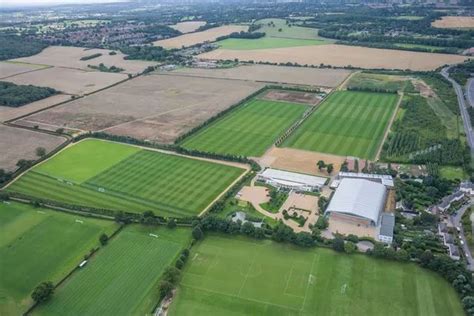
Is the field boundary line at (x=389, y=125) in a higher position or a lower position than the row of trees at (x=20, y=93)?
higher

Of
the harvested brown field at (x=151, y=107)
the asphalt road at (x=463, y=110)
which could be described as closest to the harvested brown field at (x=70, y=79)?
the harvested brown field at (x=151, y=107)

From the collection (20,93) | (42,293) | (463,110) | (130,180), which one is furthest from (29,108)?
(463,110)

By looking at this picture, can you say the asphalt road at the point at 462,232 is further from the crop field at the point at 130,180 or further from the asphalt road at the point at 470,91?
the asphalt road at the point at 470,91

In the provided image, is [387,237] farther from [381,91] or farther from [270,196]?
[381,91]

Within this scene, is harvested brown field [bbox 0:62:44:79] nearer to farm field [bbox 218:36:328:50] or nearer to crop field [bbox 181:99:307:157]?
farm field [bbox 218:36:328:50]

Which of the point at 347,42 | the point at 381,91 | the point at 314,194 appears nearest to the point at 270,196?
the point at 314,194
